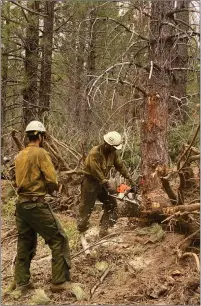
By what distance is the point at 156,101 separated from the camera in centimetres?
701

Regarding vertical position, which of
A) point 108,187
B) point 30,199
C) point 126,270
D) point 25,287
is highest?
point 30,199

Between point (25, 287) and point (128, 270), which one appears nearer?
point (25, 287)

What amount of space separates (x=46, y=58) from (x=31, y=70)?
0.62 meters

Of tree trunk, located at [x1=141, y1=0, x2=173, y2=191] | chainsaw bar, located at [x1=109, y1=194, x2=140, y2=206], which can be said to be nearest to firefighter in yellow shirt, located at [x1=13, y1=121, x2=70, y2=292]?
chainsaw bar, located at [x1=109, y1=194, x2=140, y2=206]

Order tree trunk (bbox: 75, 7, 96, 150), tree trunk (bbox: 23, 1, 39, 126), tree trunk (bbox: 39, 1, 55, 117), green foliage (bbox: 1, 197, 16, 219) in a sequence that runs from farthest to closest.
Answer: tree trunk (bbox: 75, 7, 96, 150), tree trunk (bbox: 39, 1, 55, 117), tree trunk (bbox: 23, 1, 39, 126), green foliage (bbox: 1, 197, 16, 219)

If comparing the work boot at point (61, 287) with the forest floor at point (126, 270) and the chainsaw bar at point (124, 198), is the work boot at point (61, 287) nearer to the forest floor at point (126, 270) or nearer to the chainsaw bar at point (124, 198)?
the forest floor at point (126, 270)

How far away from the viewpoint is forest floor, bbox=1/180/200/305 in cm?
498

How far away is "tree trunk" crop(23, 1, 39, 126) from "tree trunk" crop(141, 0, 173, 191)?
6465mm

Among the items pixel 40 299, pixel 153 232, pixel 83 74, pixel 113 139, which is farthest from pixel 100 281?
pixel 83 74

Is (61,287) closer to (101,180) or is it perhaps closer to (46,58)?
(101,180)

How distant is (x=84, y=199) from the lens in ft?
22.8

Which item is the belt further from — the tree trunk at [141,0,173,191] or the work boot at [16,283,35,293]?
the tree trunk at [141,0,173,191]

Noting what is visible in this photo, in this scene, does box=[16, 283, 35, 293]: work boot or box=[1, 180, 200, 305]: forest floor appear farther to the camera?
box=[16, 283, 35, 293]: work boot

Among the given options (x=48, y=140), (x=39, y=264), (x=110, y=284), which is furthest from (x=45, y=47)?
(x=110, y=284)
